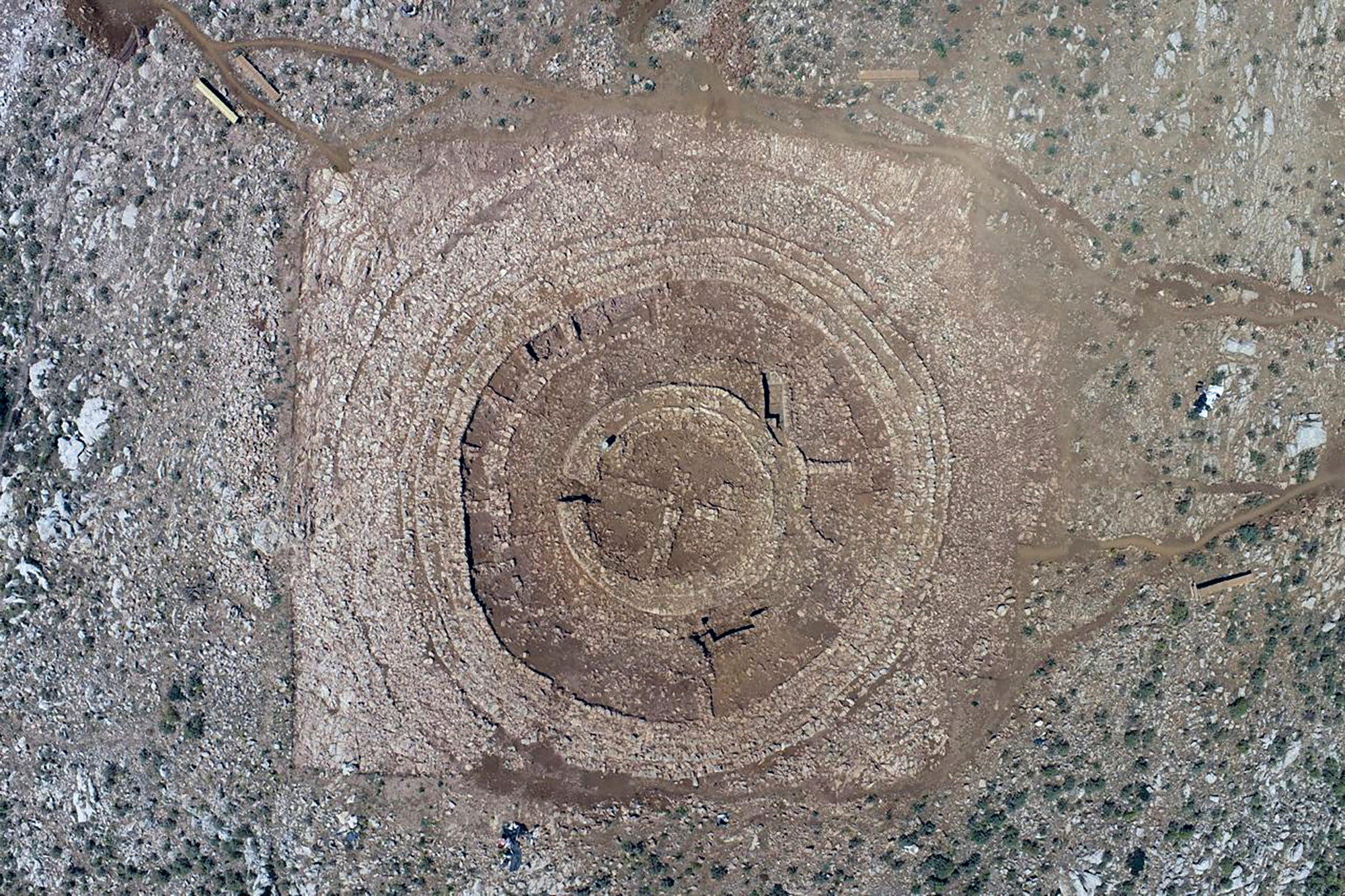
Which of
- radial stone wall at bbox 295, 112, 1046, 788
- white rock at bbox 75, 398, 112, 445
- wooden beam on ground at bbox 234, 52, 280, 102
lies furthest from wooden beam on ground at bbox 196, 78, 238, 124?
white rock at bbox 75, 398, 112, 445

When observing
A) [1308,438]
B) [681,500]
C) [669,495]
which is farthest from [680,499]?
[1308,438]

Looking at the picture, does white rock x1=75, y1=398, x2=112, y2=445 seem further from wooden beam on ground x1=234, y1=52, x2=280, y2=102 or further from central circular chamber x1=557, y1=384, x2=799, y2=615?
central circular chamber x1=557, y1=384, x2=799, y2=615

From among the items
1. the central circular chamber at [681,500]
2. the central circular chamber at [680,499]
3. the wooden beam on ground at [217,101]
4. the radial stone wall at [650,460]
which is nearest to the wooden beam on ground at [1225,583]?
the radial stone wall at [650,460]

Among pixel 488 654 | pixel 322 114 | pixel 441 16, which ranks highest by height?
pixel 441 16

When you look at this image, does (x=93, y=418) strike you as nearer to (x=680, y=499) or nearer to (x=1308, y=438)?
(x=680, y=499)

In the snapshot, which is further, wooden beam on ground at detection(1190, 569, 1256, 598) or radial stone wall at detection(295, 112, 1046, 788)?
radial stone wall at detection(295, 112, 1046, 788)

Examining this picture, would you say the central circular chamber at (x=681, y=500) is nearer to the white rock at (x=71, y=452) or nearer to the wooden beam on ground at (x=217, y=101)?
the wooden beam on ground at (x=217, y=101)

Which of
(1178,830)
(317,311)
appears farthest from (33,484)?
(1178,830)

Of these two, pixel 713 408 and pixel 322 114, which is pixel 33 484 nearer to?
pixel 322 114
